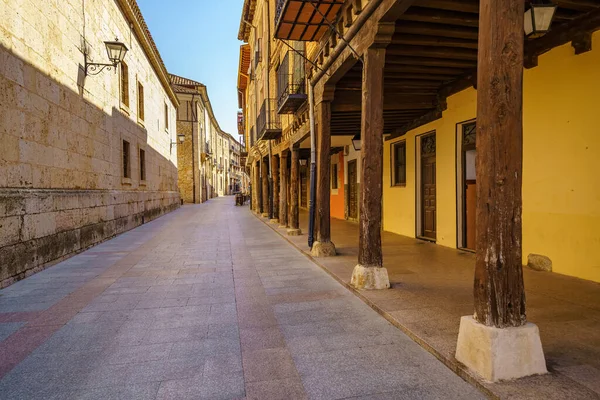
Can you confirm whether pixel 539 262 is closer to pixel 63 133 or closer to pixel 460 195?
pixel 460 195

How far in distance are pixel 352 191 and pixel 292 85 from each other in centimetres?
493

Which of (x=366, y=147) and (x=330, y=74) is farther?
(x=330, y=74)

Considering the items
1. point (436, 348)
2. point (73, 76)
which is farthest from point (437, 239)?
point (73, 76)

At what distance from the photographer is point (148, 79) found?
16219 millimetres

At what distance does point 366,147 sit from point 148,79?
569 inches

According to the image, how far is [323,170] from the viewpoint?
270 inches

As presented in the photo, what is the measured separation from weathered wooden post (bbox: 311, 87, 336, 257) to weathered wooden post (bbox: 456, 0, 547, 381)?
4.32 meters

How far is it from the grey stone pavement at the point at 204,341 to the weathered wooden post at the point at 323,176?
1.15 metres

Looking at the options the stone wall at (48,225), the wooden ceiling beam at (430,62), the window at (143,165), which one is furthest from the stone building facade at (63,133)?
the wooden ceiling beam at (430,62)

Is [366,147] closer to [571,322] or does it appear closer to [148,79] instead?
[571,322]

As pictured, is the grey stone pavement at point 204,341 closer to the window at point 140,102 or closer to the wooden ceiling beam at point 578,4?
the wooden ceiling beam at point 578,4

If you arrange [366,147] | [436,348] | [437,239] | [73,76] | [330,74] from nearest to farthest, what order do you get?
[436,348], [366,147], [330,74], [73,76], [437,239]

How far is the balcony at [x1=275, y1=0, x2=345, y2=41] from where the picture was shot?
5.86m

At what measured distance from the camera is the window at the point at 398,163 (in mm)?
10266
